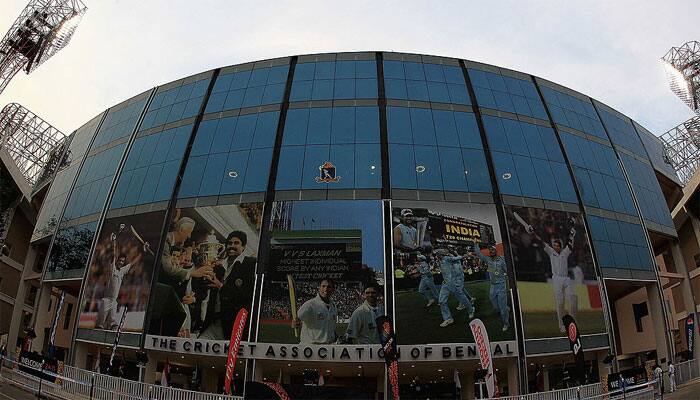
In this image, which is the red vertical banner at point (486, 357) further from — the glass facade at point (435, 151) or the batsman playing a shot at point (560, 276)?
the glass facade at point (435, 151)

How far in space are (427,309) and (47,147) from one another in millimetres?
53462

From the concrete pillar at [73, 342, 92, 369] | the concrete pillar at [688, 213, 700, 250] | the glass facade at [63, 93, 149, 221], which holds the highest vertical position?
the glass facade at [63, 93, 149, 221]

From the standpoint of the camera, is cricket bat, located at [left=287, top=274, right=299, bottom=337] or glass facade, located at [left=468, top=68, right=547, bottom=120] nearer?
cricket bat, located at [left=287, top=274, right=299, bottom=337]

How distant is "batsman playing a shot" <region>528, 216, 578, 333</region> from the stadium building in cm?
14

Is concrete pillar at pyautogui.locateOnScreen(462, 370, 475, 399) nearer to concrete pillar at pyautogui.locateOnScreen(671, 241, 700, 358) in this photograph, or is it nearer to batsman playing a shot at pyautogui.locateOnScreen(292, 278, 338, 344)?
batsman playing a shot at pyautogui.locateOnScreen(292, 278, 338, 344)

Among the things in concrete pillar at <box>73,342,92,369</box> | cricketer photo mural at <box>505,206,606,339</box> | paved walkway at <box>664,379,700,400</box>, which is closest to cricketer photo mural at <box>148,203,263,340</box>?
concrete pillar at <box>73,342,92,369</box>

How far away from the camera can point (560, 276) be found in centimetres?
3753

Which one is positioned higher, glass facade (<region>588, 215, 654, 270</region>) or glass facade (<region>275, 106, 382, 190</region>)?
glass facade (<region>275, 106, 382, 190</region>)

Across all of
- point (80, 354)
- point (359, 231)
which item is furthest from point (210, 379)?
point (359, 231)

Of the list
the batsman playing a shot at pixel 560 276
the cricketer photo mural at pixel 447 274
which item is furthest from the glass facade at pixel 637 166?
the cricketer photo mural at pixel 447 274

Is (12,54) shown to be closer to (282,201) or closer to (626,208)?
(282,201)

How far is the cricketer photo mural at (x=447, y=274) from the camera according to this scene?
1320 inches

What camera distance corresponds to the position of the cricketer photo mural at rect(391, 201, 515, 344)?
33.5m

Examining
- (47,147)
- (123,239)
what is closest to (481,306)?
(123,239)
